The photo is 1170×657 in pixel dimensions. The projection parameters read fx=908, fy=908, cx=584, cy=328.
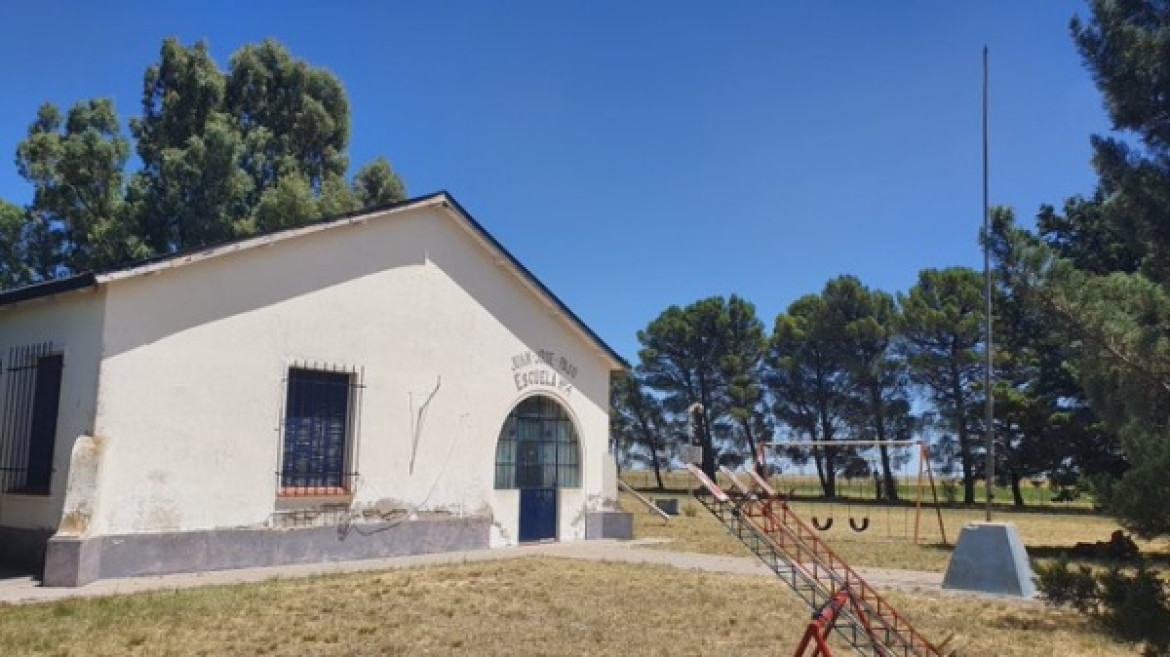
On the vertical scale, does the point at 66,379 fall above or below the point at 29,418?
above

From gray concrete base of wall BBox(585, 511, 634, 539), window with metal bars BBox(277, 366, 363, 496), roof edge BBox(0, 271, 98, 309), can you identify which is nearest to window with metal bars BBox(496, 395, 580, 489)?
gray concrete base of wall BBox(585, 511, 634, 539)

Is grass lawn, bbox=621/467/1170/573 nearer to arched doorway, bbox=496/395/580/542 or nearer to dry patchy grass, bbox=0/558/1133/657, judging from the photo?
arched doorway, bbox=496/395/580/542

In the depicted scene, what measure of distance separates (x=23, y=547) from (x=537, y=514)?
855cm

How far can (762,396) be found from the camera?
170 feet

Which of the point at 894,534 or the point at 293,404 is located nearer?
the point at 293,404

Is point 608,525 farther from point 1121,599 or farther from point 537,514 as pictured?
point 1121,599

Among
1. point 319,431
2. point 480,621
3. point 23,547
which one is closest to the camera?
point 480,621

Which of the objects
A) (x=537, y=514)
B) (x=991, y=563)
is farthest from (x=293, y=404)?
(x=991, y=563)

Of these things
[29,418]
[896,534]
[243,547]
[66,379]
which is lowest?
[896,534]

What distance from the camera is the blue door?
1738 centimetres

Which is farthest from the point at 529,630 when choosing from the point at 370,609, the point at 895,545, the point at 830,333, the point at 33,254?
the point at 830,333

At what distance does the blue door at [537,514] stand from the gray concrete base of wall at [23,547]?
313 inches

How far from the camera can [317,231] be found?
14359 mm

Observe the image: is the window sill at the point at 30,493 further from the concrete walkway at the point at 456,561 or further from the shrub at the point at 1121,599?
the shrub at the point at 1121,599
